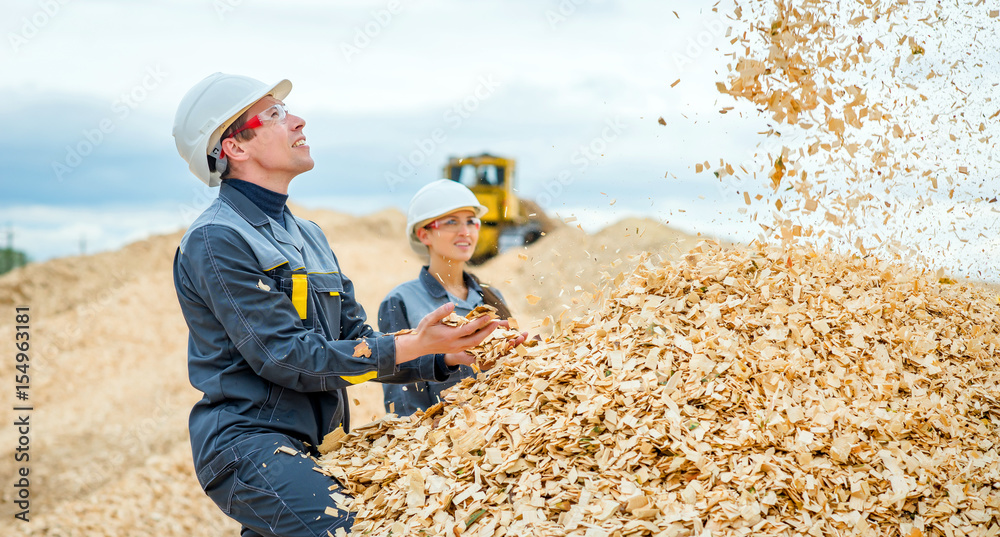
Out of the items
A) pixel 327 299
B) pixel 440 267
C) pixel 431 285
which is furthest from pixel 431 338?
pixel 440 267

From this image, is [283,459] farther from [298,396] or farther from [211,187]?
[211,187]

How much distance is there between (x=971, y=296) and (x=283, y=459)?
3.45m

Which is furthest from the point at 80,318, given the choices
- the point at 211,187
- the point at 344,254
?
the point at 211,187

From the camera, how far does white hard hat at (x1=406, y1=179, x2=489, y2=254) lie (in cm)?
411

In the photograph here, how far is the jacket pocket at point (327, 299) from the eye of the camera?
268 centimetres

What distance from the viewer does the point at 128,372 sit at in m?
11.6

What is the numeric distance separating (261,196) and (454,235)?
1.55 metres

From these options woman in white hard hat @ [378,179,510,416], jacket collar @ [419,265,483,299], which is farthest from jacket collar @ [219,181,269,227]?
jacket collar @ [419,265,483,299]

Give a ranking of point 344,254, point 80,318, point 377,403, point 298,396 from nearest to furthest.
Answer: point 298,396
point 377,403
point 80,318
point 344,254

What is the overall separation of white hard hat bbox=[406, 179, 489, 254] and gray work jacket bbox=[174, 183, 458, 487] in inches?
59.3

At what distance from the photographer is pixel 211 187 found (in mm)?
2795

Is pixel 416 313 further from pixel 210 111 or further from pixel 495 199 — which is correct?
pixel 495 199

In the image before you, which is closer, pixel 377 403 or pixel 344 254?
pixel 377 403

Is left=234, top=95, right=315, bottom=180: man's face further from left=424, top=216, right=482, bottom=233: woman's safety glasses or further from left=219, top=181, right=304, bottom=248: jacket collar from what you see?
Answer: left=424, top=216, right=482, bottom=233: woman's safety glasses
